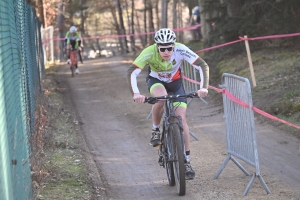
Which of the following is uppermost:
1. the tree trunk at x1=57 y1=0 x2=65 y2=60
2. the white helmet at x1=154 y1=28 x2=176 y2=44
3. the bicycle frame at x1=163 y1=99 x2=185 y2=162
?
the white helmet at x1=154 y1=28 x2=176 y2=44

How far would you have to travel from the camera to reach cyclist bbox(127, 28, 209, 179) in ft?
25.0

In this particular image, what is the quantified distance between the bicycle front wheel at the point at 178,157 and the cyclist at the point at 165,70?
13 cm

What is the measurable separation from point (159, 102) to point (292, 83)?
6747mm

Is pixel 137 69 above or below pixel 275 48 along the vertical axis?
above

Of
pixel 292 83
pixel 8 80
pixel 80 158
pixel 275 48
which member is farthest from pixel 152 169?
pixel 275 48

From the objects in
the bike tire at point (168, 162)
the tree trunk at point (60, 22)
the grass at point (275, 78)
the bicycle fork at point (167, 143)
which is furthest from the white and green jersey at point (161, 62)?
the tree trunk at point (60, 22)

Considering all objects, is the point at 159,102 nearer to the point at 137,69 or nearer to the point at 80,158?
the point at 137,69

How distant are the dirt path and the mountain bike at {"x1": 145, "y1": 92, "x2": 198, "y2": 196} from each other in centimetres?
29

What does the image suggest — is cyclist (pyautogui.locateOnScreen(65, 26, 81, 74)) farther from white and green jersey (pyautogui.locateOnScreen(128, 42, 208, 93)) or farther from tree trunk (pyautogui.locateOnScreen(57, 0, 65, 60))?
tree trunk (pyautogui.locateOnScreen(57, 0, 65, 60))

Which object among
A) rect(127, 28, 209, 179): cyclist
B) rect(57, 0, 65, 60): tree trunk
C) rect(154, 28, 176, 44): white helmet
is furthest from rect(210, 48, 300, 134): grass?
rect(57, 0, 65, 60): tree trunk

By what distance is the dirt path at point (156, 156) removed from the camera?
7832 millimetres

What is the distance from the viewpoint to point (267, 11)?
58.8 feet

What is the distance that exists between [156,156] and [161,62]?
101 inches

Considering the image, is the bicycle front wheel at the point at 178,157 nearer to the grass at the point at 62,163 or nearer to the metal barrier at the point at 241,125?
the metal barrier at the point at 241,125
